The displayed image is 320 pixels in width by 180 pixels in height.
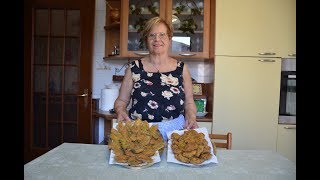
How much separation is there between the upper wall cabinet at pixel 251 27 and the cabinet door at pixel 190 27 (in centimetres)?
15

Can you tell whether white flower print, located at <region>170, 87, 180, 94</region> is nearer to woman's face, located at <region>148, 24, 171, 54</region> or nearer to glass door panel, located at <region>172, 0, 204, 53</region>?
woman's face, located at <region>148, 24, 171, 54</region>

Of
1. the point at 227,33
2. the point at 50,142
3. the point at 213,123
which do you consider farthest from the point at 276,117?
the point at 50,142

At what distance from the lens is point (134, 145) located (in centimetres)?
86

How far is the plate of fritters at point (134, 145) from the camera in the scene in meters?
0.85

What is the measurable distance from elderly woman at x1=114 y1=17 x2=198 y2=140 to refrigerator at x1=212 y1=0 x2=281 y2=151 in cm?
103

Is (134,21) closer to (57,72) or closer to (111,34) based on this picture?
(111,34)

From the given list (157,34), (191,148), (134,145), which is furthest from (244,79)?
(134,145)

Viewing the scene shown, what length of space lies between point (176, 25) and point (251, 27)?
Answer: 633 millimetres

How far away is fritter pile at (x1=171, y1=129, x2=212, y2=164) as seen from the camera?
89cm

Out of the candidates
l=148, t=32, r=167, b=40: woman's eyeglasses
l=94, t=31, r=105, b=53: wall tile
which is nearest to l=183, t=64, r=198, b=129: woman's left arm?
l=148, t=32, r=167, b=40: woman's eyeglasses

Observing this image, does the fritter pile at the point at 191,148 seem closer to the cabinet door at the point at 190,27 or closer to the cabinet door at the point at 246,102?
the cabinet door at the point at 246,102
